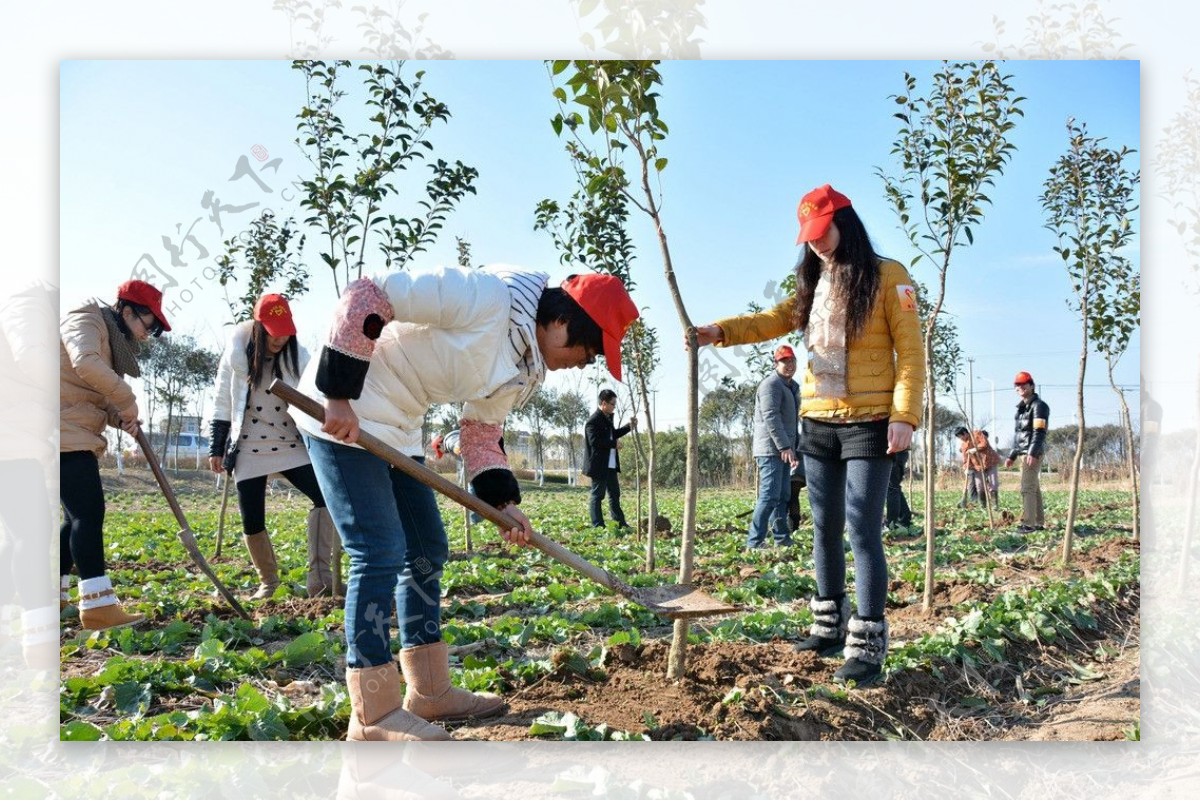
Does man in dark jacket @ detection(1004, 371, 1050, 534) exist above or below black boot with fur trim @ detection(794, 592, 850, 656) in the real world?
above

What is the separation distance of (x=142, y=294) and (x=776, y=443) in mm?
4414

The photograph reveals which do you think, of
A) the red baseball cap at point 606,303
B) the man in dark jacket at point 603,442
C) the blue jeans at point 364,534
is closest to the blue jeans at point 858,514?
the red baseball cap at point 606,303

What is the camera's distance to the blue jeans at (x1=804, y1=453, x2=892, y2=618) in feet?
9.99

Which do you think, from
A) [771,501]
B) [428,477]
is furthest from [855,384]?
[771,501]

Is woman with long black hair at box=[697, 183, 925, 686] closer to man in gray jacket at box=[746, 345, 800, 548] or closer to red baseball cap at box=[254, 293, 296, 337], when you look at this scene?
red baseball cap at box=[254, 293, 296, 337]

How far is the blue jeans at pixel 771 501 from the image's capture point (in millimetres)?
6965

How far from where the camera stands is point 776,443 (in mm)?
6707

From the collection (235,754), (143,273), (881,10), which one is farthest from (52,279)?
(881,10)

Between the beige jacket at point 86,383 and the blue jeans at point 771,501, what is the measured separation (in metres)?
4.56

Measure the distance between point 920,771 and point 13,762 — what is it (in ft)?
9.42

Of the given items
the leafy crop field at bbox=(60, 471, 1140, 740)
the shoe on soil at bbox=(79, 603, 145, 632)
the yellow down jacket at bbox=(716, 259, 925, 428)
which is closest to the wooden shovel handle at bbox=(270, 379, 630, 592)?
the leafy crop field at bbox=(60, 471, 1140, 740)

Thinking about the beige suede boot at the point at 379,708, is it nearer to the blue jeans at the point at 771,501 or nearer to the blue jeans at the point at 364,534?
the blue jeans at the point at 364,534

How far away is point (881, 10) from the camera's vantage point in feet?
11.0

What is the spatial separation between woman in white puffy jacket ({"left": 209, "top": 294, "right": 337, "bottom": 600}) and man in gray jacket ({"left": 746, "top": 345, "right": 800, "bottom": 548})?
11.1 feet
